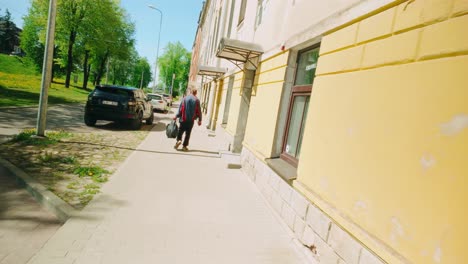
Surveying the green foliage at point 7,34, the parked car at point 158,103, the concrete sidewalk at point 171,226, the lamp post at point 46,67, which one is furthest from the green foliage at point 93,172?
the green foliage at point 7,34

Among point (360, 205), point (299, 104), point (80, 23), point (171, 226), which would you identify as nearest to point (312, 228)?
point (360, 205)

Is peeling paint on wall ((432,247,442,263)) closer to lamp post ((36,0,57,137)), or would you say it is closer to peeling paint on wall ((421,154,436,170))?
peeling paint on wall ((421,154,436,170))

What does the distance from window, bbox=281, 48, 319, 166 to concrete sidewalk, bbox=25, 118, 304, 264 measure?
1042mm

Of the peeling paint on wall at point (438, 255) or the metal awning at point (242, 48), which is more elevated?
the metal awning at point (242, 48)

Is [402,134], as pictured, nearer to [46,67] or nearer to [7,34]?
[46,67]

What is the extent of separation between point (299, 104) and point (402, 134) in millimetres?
2874

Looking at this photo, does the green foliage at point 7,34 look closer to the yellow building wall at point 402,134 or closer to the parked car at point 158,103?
the parked car at point 158,103

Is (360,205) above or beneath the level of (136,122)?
above

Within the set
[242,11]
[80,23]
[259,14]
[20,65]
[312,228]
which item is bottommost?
[312,228]

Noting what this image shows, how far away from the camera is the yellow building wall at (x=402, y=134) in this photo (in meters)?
2.01

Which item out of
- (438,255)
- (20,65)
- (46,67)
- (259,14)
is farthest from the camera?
(20,65)

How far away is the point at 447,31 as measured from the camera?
87.0 inches

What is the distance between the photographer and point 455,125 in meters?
2.02

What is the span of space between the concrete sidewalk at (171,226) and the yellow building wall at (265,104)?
1.06 metres
